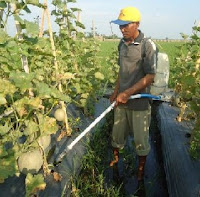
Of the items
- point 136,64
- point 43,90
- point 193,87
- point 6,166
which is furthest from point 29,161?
point 193,87

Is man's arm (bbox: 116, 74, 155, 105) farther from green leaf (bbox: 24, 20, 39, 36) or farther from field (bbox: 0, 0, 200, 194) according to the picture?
green leaf (bbox: 24, 20, 39, 36)

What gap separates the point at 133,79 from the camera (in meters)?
3.27

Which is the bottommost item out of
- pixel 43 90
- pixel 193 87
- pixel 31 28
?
pixel 193 87

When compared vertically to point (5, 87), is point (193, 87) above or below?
below

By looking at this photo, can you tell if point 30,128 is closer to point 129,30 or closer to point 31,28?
point 31,28

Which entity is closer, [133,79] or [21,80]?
[21,80]

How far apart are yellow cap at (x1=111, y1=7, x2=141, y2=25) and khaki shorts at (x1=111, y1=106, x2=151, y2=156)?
3.53 feet

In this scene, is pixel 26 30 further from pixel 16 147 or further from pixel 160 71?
pixel 160 71

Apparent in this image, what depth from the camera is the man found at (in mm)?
3023

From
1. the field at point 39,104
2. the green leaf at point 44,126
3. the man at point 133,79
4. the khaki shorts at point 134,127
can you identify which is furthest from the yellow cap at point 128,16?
the green leaf at point 44,126

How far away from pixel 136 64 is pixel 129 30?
0.40 metres

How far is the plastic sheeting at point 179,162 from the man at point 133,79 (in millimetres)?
432

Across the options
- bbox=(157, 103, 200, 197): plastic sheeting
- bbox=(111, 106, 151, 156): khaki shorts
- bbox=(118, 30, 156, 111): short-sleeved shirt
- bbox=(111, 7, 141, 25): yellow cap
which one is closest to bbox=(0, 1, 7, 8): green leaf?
bbox=(111, 7, 141, 25): yellow cap

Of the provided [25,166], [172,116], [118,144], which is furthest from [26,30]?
[172,116]
